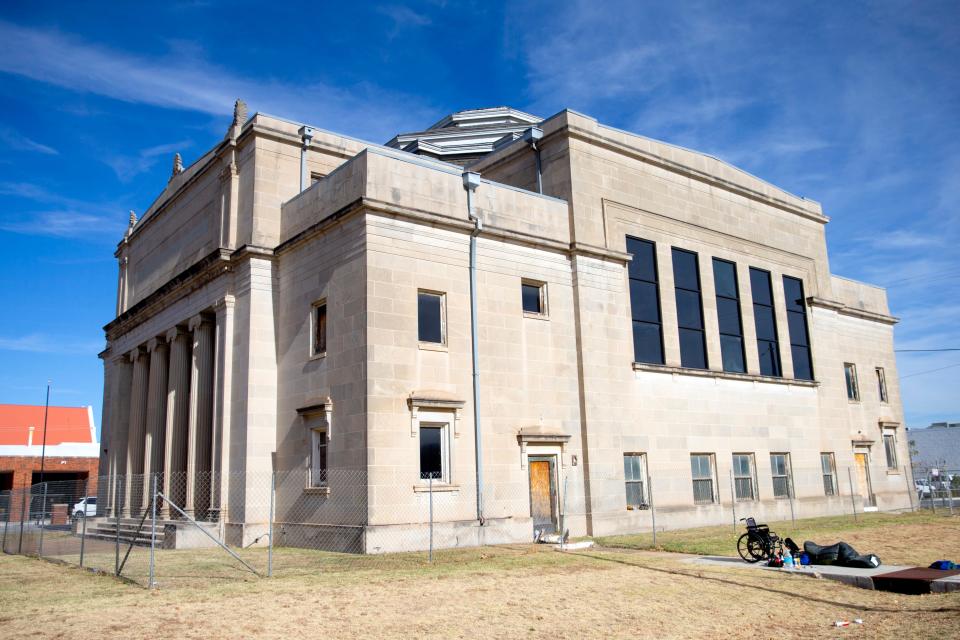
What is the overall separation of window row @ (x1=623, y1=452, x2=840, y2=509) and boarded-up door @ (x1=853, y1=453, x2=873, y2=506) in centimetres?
332

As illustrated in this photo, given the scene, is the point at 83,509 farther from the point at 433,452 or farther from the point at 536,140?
the point at 536,140

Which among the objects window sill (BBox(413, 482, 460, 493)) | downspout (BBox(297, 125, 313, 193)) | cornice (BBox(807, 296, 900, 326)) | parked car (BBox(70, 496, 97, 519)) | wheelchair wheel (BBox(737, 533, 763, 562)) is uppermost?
downspout (BBox(297, 125, 313, 193))

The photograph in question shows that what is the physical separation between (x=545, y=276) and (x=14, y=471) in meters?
46.7

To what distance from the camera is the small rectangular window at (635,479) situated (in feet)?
82.9

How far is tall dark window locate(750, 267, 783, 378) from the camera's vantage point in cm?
3166

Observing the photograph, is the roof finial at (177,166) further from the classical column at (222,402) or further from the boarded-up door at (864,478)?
the boarded-up door at (864,478)

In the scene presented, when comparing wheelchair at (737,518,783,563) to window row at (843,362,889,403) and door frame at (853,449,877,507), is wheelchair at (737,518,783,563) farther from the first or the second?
window row at (843,362,889,403)

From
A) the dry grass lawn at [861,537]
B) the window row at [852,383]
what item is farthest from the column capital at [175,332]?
the window row at [852,383]

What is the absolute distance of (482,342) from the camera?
74.5ft

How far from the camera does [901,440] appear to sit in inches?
1533

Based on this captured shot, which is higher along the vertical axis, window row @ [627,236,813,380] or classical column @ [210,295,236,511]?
window row @ [627,236,813,380]

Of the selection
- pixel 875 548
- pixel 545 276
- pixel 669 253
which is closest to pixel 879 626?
pixel 875 548

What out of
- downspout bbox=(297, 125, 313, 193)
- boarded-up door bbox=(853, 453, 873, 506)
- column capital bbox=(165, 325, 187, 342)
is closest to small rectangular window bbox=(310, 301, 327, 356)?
downspout bbox=(297, 125, 313, 193)

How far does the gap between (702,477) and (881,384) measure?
1689 centimetres
